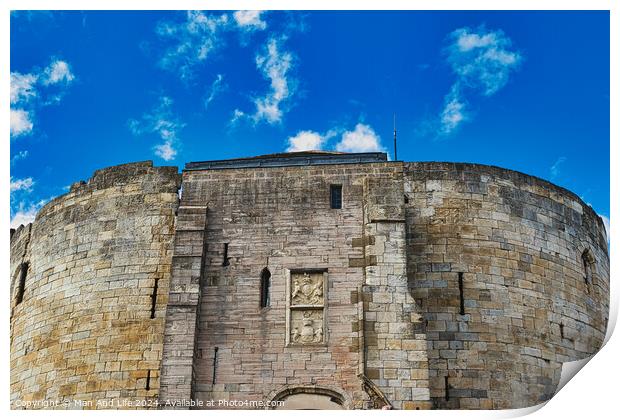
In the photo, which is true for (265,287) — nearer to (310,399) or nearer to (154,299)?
(310,399)

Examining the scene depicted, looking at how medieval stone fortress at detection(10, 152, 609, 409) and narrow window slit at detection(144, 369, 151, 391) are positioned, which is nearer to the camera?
medieval stone fortress at detection(10, 152, 609, 409)

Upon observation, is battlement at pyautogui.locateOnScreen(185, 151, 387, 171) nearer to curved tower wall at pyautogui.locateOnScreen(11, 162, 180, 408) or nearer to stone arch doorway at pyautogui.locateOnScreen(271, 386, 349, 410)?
curved tower wall at pyautogui.locateOnScreen(11, 162, 180, 408)

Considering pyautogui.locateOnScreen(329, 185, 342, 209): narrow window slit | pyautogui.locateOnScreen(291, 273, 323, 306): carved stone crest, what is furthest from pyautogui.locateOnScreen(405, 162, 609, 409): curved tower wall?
pyautogui.locateOnScreen(291, 273, 323, 306): carved stone crest

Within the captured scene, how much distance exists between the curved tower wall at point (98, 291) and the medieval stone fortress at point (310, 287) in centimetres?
5

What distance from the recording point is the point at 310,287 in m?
18.8

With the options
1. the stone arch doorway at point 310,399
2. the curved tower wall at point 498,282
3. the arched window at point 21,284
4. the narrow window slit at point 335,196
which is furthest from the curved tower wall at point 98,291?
the curved tower wall at point 498,282

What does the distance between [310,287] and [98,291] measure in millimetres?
5436

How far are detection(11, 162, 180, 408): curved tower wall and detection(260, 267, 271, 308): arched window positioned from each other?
8.71ft

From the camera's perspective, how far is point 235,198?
786 inches

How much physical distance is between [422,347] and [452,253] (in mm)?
3296

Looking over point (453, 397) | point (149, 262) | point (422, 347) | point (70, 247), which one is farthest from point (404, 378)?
point (70, 247)

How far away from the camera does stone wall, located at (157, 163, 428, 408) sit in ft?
58.9

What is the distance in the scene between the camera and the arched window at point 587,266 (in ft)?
72.0

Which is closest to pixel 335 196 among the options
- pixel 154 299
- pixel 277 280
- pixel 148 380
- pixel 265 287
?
pixel 277 280
